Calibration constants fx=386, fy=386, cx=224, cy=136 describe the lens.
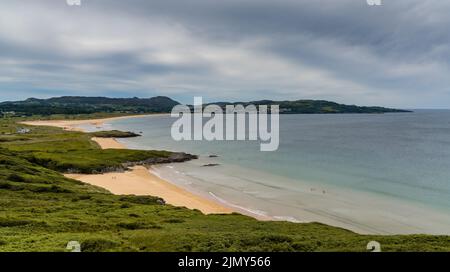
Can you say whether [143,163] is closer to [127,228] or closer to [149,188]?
[149,188]

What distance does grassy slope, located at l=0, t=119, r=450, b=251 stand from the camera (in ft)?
54.9

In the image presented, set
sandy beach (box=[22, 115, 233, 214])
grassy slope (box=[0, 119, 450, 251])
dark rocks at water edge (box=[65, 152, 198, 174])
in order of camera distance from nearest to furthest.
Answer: grassy slope (box=[0, 119, 450, 251]) < sandy beach (box=[22, 115, 233, 214]) < dark rocks at water edge (box=[65, 152, 198, 174])

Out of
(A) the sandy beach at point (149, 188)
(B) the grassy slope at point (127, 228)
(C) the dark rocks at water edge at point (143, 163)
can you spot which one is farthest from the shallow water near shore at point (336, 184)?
(B) the grassy slope at point (127, 228)

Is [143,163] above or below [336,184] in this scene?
above

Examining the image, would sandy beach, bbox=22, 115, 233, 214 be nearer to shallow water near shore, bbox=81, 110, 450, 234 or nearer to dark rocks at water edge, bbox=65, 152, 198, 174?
dark rocks at water edge, bbox=65, 152, 198, 174

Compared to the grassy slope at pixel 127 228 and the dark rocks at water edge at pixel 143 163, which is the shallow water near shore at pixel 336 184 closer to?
the dark rocks at water edge at pixel 143 163

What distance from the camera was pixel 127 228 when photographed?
23.7 meters

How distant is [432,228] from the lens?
120ft

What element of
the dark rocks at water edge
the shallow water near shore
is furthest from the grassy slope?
the dark rocks at water edge

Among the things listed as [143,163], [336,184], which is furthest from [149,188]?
[336,184]
